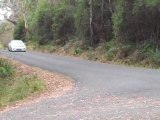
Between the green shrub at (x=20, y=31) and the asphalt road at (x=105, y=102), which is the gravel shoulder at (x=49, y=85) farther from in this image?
the green shrub at (x=20, y=31)

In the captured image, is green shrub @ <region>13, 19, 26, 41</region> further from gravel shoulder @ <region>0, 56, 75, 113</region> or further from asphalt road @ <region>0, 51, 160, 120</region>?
asphalt road @ <region>0, 51, 160, 120</region>

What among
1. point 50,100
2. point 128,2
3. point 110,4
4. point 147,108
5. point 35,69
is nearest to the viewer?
point 147,108

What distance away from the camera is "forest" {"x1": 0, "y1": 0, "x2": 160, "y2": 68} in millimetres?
26609

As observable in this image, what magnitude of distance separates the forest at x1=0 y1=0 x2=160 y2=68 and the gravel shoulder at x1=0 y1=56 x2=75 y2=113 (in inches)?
241

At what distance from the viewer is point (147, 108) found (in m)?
11.6

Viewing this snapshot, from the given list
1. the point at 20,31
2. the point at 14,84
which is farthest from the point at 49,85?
the point at 20,31

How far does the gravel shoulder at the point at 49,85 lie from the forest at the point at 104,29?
611cm

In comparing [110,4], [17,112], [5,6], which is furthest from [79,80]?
[5,6]

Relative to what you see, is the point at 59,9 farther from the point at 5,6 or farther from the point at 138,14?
the point at 5,6

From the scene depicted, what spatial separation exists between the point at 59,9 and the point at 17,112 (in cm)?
3322

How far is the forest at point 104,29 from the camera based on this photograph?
26609mm

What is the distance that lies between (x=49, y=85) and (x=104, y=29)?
16.2 m

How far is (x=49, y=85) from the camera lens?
19422mm

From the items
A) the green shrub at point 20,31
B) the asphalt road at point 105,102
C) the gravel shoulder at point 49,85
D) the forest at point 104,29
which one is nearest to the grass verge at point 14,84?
the gravel shoulder at point 49,85
